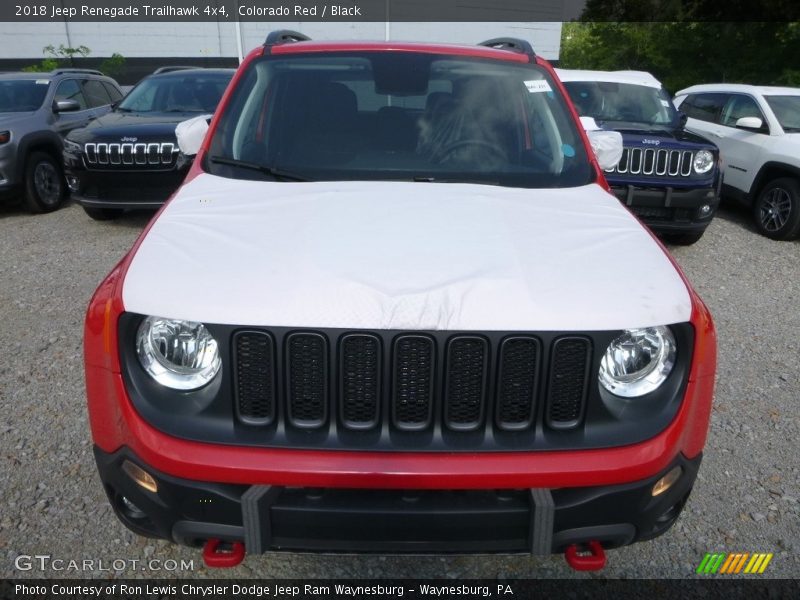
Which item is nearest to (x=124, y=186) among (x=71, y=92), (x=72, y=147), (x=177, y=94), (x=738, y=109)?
(x=72, y=147)

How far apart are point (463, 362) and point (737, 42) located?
18.6m

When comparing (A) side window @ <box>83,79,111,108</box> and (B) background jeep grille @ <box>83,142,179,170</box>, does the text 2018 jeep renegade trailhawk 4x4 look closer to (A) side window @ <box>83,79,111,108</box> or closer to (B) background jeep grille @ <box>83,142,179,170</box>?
(B) background jeep grille @ <box>83,142,179,170</box>

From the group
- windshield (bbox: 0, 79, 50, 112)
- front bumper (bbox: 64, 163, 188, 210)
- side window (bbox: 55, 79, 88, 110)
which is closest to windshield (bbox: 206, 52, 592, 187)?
front bumper (bbox: 64, 163, 188, 210)

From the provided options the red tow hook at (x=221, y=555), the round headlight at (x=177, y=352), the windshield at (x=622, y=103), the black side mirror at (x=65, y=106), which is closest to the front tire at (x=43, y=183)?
the black side mirror at (x=65, y=106)

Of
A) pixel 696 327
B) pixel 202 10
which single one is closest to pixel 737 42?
pixel 202 10

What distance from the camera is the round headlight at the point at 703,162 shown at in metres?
6.54

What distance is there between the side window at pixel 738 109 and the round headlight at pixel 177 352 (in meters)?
8.10

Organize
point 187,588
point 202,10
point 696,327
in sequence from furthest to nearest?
point 202,10 → point 187,588 → point 696,327

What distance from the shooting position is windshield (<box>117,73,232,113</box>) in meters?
7.74

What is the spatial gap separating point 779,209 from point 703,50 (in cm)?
1259

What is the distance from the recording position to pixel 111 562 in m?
2.53

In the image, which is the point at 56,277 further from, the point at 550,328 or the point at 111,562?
the point at 550,328

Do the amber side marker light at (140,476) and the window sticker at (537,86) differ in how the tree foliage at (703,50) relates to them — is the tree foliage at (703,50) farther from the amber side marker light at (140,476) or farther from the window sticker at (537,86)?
the amber side marker light at (140,476)

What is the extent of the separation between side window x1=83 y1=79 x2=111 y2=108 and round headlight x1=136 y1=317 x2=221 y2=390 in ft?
28.6
